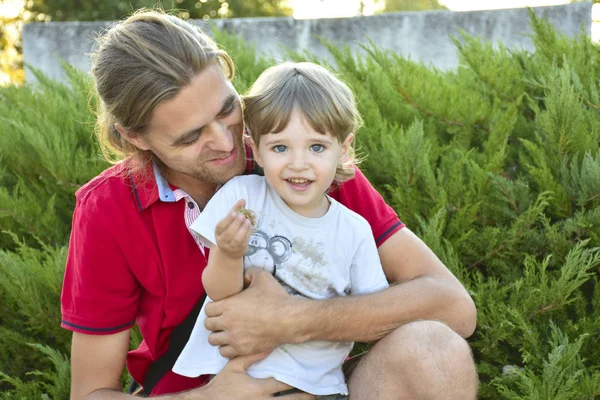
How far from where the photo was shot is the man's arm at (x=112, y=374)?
218cm

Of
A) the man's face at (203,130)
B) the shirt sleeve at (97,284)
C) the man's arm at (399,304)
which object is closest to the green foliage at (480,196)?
the man's arm at (399,304)

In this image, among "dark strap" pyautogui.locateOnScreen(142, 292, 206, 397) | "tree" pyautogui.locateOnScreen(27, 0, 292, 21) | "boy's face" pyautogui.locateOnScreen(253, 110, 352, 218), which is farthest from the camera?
"tree" pyautogui.locateOnScreen(27, 0, 292, 21)

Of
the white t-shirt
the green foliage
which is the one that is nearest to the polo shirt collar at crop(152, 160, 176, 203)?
the white t-shirt

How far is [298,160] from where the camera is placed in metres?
2.11

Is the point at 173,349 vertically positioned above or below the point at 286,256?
below

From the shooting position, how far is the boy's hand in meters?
1.89

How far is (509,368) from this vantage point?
8.90 ft

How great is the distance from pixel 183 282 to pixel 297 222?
43cm

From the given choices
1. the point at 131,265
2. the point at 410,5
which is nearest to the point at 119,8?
the point at 410,5

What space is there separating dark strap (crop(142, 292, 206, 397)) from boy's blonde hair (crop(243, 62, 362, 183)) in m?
0.59

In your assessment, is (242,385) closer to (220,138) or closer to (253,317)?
(253,317)

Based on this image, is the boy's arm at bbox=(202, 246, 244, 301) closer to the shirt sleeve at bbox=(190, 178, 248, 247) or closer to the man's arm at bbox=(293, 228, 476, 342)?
the shirt sleeve at bbox=(190, 178, 248, 247)

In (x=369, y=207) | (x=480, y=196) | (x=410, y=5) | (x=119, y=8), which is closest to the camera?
(x=369, y=207)

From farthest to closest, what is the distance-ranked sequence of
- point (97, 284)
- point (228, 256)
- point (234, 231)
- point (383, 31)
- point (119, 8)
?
point (119, 8) → point (383, 31) → point (97, 284) → point (228, 256) → point (234, 231)
